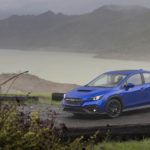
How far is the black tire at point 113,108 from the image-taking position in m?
17.0

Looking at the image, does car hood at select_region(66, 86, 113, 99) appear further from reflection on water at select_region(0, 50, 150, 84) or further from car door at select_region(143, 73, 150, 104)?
reflection on water at select_region(0, 50, 150, 84)

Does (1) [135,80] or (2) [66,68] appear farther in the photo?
(2) [66,68]

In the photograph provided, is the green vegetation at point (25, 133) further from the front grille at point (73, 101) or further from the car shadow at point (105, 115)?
the car shadow at point (105, 115)

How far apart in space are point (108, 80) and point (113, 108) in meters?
1.55

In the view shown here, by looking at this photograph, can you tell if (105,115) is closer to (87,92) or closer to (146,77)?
(87,92)

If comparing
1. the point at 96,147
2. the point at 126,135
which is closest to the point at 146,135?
the point at 126,135

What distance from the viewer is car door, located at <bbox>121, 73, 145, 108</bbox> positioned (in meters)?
17.5

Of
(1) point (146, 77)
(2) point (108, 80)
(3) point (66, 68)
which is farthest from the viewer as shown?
(3) point (66, 68)

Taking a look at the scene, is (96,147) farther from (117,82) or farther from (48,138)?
(117,82)

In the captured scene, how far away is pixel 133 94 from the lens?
17.7 metres

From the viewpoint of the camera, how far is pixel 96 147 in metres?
11.7

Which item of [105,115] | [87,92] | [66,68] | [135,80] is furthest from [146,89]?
[66,68]

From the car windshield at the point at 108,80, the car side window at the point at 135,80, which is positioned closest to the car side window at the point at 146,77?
the car side window at the point at 135,80

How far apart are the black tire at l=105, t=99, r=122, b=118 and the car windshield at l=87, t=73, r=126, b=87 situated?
769mm
